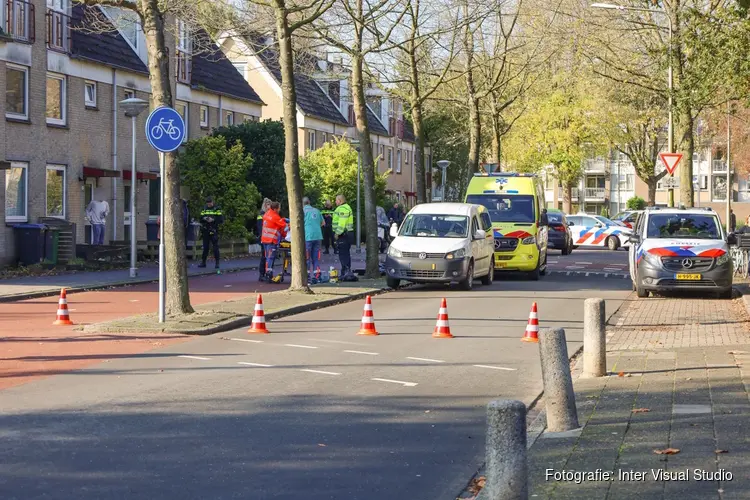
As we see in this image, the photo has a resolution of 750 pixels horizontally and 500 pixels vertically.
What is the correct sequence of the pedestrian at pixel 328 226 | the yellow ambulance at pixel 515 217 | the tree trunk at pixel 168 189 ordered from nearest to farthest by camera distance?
the tree trunk at pixel 168 189 < the yellow ambulance at pixel 515 217 < the pedestrian at pixel 328 226

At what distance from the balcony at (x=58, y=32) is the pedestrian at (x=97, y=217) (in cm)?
457

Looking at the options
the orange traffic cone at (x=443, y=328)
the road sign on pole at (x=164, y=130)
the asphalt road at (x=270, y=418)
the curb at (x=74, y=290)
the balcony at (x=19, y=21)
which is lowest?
the asphalt road at (x=270, y=418)

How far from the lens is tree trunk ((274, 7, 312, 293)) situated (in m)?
21.2

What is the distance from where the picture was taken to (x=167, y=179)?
16156mm

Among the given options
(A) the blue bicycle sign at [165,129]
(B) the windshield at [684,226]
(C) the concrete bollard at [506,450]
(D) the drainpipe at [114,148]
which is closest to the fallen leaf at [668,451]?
(C) the concrete bollard at [506,450]

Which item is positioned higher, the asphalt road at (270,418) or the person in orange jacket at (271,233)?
the person in orange jacket at (271,233)

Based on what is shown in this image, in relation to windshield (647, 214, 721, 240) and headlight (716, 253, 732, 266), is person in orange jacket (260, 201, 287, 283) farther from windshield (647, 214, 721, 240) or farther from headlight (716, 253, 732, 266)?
headlight (716, 253, 732, 266)

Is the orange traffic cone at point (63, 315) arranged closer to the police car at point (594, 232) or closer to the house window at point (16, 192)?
the house window at point (16, 192)

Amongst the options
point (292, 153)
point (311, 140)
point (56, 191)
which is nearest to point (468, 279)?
point (292, 153)

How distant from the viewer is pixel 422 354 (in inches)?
527

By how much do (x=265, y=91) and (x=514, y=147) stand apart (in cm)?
1588

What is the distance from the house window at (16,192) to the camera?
30859 mm

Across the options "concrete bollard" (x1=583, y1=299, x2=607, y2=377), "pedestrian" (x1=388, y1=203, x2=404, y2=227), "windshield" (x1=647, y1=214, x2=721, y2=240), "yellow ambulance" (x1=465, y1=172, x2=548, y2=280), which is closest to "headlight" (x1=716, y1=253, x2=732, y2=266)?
"windshield" (x1=647, y1=214, x2=721, y2=240)

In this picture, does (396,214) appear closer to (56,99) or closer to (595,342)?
(56,99)
